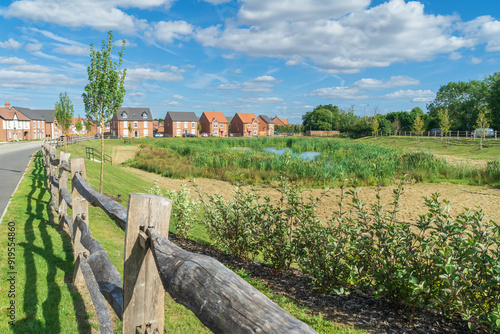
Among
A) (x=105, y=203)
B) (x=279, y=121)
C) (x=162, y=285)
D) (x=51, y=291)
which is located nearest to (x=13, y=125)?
(x=51, y=291)

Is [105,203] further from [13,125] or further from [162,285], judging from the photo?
[13,125]

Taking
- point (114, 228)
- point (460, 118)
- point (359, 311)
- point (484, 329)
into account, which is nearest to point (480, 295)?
point (484, 329)

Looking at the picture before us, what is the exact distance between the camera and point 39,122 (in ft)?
251

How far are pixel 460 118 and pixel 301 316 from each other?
90450 millimetres

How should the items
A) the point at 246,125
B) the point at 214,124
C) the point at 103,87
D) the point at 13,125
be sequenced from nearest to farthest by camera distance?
the point at 103,87
the point at 13,125
the point at 214,124
the point at 246,125

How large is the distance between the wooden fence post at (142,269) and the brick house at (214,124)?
91182 millimetres

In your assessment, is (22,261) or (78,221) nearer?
(78,221)

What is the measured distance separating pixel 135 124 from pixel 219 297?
8349cm

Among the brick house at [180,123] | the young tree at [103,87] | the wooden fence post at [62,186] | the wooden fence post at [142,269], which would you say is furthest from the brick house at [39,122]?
the wooden fence post at [142,269]

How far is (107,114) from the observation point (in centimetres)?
1201

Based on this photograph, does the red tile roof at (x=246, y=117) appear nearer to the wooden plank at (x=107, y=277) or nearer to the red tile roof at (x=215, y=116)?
the red tile roof at (x=215, y=116)

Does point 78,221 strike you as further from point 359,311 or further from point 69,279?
point 359,311

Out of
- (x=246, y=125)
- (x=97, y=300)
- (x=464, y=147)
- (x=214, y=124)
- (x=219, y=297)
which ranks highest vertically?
(x=246, y=125)

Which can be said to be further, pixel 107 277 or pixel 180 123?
pixel 180 123
